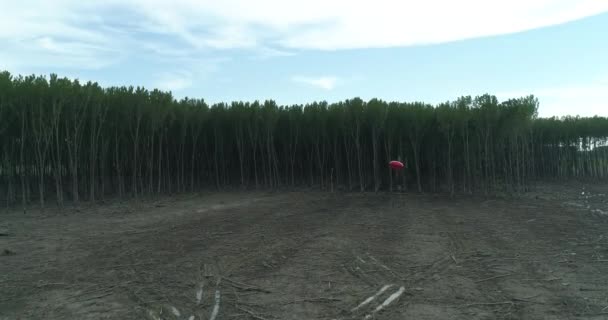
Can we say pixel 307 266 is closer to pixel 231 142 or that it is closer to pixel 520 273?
pixel 520 273

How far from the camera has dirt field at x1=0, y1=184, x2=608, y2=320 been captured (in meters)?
5.14

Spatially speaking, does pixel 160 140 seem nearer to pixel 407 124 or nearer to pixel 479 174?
pixel 407 124

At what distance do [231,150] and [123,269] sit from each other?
18.4 m

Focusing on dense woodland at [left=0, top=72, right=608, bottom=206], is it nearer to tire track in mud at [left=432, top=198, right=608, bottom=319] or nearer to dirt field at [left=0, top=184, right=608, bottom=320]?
dirt field at [left=0, top=184, right=608, bottom=320]

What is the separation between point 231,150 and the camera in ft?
82.6

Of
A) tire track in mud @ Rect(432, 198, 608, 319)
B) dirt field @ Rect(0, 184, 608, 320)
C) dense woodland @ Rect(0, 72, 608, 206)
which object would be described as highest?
Answer: dense woodland @ Rect(0, 72, 608, 206)

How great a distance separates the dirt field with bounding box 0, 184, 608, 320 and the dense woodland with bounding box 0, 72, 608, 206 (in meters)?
5.44

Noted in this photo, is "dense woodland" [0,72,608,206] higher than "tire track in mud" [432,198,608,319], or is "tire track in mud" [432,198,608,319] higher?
"dense woodland" [0,72,608,206]

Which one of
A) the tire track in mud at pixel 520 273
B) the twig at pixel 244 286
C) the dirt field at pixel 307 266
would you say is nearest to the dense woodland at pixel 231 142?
the dirt field at pixel 307 266

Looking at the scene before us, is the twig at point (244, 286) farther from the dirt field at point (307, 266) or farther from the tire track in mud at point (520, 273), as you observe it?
the tire track in mud at point (520, 273)

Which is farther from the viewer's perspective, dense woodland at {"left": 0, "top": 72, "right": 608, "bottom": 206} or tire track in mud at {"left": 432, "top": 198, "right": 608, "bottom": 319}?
dense woodland at {"left": 0, "top": 72, "right": 608, "bottom": 206}

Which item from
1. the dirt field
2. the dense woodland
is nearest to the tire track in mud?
the dirt field

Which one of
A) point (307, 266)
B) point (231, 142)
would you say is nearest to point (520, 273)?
point (307, 266)

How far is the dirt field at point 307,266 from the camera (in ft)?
16.9
